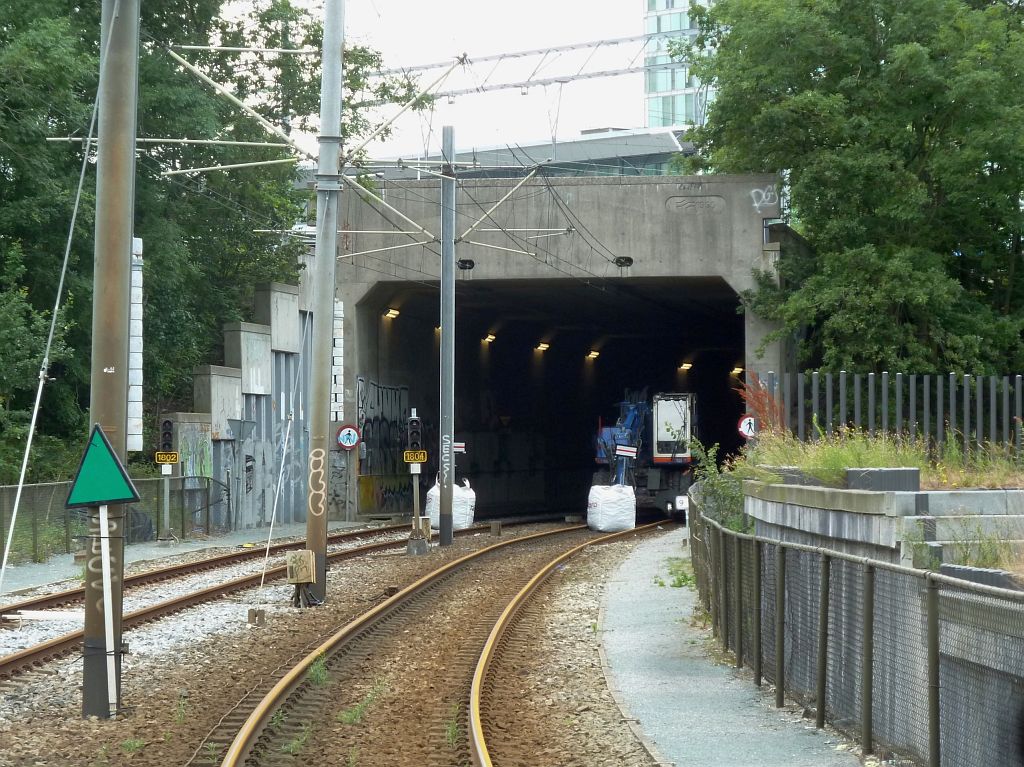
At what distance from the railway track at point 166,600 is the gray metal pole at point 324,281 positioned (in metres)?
1.81

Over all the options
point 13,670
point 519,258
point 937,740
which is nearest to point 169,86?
point 519,258

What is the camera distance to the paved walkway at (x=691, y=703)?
30.6ft

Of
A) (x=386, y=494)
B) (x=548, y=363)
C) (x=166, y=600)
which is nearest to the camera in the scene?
(x=166, y=600)

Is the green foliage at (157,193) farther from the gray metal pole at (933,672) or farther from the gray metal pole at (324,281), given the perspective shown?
the gray metal pole at (933,672)

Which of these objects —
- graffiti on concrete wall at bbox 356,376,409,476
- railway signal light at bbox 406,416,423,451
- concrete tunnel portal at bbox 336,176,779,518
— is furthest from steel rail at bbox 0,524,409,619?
concrete tunnel portal at bbox 336,176,779,518

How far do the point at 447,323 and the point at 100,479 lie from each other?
64.1 ft

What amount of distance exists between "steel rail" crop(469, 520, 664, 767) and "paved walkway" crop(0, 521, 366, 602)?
6.86 m

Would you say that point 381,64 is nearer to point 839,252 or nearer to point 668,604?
point 839,252

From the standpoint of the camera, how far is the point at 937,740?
7723 millimetres

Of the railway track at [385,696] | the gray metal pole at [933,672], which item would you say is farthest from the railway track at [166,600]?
the gray metal pole at [933,672]

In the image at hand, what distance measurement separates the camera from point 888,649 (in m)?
8.86

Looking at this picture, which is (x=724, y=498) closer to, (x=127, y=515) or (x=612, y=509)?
(x=127, y=515)

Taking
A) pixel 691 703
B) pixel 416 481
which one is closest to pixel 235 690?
pixel 691 703

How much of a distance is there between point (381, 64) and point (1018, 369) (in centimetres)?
1991
